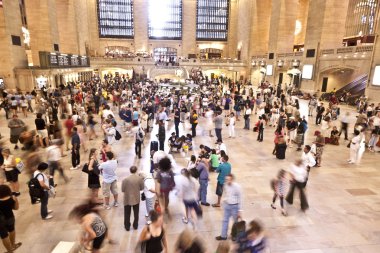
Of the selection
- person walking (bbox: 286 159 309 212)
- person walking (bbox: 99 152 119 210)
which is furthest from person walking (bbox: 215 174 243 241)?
person walking (bbox: 99 152 119 210)

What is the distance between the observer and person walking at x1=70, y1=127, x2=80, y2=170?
7.79 meters

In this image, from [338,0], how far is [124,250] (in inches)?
1069

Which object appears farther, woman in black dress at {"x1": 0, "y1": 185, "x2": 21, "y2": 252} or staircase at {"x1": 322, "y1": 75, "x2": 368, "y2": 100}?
staircase at {"x1": 322, "y1": 75, "x2": 368, "y2": 100}

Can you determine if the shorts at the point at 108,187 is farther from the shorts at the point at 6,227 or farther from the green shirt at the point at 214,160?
the green shirt at the point at 214,160

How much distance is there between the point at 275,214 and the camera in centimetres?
589

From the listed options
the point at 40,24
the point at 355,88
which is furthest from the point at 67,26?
the point at 355,88

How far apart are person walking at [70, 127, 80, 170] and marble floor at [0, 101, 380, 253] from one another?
1.15ft

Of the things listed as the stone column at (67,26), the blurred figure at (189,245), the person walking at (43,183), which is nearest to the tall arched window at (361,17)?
the stone column at (67,26)

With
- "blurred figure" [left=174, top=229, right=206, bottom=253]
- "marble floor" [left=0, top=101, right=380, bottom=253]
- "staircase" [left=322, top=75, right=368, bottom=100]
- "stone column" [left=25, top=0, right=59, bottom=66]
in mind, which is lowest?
"marble floor" [left=0, top=101, right=380, bottom=253]

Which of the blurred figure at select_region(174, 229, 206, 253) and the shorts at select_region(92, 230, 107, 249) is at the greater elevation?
the blurred figure at select_region(174, 229, 206, 253)

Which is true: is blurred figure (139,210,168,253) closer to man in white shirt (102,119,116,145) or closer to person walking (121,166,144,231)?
person walking (121,166,144,231)

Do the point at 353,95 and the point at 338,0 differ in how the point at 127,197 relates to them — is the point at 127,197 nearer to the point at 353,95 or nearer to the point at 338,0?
the point at 353,95

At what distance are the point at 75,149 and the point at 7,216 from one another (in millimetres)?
3741

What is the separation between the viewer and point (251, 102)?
54.6 ft
